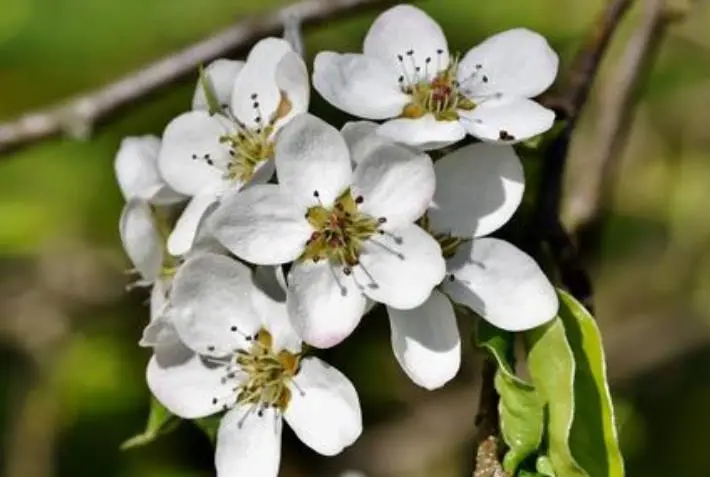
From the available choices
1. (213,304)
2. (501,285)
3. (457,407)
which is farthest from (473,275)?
(457,407)

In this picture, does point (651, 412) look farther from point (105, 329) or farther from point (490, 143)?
point (490, 143)

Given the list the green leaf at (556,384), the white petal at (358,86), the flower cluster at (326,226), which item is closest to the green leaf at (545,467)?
the green leaf at (556,384)

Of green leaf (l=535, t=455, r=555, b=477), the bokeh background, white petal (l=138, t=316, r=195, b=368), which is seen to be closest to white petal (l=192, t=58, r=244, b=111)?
white petal (l=138, t=316, r=195, b=368)

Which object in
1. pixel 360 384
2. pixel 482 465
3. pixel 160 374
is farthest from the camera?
pixel 360 384

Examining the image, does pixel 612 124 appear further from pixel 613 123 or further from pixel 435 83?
pixel 435 83

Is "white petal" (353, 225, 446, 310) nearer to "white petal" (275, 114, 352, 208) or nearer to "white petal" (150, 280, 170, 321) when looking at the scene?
"white petal" (275, 114, 352, 208)

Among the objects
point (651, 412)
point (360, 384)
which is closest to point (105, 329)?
point (360, 384)
